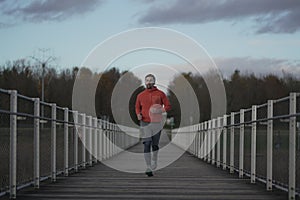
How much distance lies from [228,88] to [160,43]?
164 feet

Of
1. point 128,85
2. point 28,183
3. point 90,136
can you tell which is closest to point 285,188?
point 28,183

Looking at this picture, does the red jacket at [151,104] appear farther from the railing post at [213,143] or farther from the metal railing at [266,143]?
the railing post at [213,143]

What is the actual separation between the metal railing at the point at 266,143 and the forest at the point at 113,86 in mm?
45015

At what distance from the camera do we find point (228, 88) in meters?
76.7

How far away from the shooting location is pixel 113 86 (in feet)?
242

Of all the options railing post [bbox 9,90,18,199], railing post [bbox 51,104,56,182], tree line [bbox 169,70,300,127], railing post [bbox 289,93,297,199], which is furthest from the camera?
tree line [bbox 169,70,300,127]

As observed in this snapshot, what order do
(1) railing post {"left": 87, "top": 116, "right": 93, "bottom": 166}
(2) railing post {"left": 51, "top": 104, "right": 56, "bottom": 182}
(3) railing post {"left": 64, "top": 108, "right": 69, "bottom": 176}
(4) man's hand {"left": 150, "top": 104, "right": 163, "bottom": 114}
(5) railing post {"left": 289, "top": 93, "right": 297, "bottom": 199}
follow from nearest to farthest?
(5) railing post {"left": 289, "top": 93, "right": 297, "bottom": 199}, (2) railing post {"left": 51, "top": 104, "right": 56, "bottom": 182}, (3) railing post {"left": 64, "top": 108, "right": 69, "bottom": 176}, (4) man's hand {"left": 150, "top": 104, "right": 163, "bottom": 114}, (1) railing post {"left": 87, "top": 116, "right": 93, "bottom": 166}

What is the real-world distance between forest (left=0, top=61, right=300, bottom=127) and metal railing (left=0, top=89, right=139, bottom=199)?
145 ft

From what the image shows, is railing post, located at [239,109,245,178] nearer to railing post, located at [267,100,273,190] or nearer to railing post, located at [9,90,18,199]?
railing post, located at [267,100,273,190]

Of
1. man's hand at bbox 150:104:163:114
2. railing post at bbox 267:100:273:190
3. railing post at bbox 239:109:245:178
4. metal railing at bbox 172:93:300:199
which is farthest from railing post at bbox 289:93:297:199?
man's hand at bbox 150:104:163:114

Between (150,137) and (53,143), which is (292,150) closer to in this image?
(53,143)

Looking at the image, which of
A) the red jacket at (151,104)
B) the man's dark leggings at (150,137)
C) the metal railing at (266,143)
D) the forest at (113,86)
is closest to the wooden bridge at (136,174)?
the metal railing at (266,143)

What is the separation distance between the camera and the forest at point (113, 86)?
66.3 meters

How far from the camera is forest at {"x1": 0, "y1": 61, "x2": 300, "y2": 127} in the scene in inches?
2611
